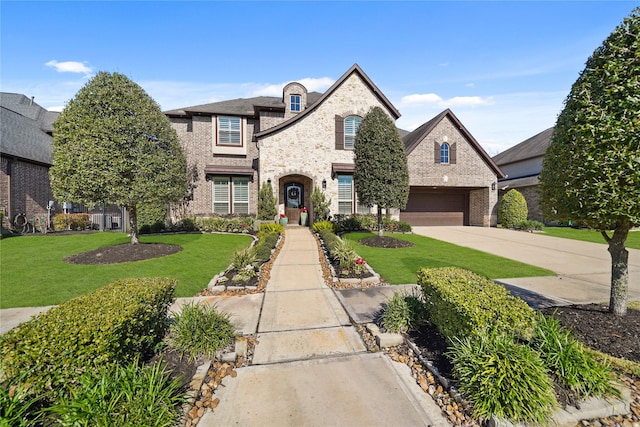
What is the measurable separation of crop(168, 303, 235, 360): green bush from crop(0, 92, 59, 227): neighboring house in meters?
18.8

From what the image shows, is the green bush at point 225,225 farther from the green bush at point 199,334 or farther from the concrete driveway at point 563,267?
the green bush at point 199,334

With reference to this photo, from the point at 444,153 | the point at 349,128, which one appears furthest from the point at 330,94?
the point at 444,153

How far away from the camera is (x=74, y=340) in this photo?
2291 mm

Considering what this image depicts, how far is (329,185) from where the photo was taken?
1680 cm

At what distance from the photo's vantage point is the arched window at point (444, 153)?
60.6 ft

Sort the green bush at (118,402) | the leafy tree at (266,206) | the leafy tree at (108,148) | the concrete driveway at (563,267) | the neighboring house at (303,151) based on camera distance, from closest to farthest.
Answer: the green bush at (118,402), the concrete driveway at (563,267), the leafy tree at (108,148), the leafy tree at (266,206), the neighboring house at (303,151)

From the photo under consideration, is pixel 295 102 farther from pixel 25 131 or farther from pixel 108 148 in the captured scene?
pixel 25 131

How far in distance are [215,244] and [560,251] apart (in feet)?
46.0

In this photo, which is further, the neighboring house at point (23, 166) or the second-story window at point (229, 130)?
the second-story window at point (229, 130)

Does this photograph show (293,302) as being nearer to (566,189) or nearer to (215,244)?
(566,189)

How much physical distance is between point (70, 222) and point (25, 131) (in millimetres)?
8194

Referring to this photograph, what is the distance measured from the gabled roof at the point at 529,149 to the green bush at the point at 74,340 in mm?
28935

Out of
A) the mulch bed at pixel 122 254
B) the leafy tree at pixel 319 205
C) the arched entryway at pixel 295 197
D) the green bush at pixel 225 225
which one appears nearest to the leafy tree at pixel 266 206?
the green bush at pixel 225 225

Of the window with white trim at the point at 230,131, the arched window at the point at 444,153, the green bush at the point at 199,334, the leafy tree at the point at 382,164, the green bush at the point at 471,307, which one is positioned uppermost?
the window with white trim at the point at 230,131
